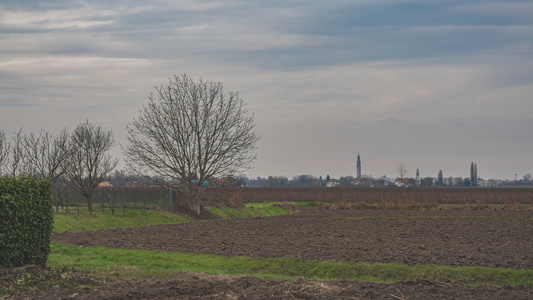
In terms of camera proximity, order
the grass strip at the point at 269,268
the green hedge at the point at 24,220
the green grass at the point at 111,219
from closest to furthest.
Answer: the green hedge at the point at 24,220 → the grass strip at the point at 269,268 → the green grass at the point at 111,219

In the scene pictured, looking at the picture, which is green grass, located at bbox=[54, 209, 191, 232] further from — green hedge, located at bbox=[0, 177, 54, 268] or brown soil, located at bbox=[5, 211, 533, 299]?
green hedge, located at bbox=[0, 177, 54, 268]

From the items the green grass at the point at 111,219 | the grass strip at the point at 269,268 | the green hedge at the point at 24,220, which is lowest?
the grass strip at the point at 269,268

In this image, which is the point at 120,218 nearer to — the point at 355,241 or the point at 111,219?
the point at 111,219

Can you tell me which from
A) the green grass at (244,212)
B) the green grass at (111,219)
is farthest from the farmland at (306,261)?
the green grass at (244,212)

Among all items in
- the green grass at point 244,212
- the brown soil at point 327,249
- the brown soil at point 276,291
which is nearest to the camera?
the brown soil at point 276,291

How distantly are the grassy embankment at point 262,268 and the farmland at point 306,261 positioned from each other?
0.03 m

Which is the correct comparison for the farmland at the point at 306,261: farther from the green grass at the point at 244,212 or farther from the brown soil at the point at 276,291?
the green grass at the point at 244,212

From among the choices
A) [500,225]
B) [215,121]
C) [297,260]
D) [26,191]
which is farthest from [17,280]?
[215,121]

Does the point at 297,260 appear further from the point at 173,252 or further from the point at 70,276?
the point at 70,276

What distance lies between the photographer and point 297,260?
70.2 ft

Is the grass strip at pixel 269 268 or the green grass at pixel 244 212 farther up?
the green grass at pixel 244 212

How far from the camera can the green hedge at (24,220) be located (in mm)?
16219

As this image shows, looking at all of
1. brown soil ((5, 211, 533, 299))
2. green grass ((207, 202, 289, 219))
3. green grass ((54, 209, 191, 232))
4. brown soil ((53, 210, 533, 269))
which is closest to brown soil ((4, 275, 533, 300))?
brown soil ((5, 211, 533, 299))

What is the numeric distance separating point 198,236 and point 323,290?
55.4 ft
